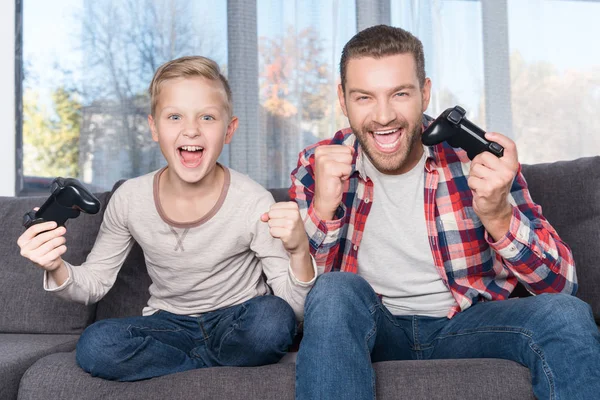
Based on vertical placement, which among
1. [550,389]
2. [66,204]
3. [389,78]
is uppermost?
[389,78]

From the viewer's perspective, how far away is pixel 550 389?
3.65ft

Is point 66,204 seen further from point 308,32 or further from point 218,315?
point 308,32

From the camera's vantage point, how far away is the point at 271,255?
151 cm

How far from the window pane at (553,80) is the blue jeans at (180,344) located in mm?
1795

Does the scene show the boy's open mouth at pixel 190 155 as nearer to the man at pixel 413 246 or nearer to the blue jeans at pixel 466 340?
the man at pixel 413 246

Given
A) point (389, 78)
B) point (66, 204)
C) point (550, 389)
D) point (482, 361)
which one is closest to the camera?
point (550, 389)

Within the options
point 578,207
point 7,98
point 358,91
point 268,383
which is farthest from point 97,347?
point 7,98

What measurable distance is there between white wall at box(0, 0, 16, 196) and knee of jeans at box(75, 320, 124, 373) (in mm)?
1557

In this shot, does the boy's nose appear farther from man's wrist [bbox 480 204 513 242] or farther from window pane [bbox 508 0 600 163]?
window pane [bbox 508 0 600 163]

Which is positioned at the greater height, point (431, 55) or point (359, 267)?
point (431, 55)

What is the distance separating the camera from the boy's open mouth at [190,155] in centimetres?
154

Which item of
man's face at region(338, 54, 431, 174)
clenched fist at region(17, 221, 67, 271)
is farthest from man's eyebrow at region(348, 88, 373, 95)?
clenched fist at region(17, 221, 67, 271)

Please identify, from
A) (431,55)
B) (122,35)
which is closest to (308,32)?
(431,55)

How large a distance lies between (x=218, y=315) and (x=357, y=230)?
388mm
